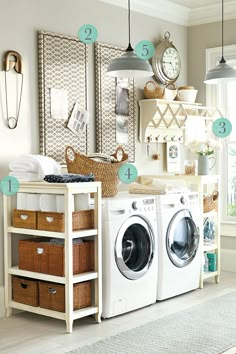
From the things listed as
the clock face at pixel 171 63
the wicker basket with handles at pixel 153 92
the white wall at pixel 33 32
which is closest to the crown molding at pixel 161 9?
the white wall at pixel 33 32

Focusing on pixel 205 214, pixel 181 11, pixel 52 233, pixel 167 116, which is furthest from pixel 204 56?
pixel 52 233

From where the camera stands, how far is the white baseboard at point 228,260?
19.4ft

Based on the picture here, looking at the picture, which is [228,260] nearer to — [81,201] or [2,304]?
[81,201]

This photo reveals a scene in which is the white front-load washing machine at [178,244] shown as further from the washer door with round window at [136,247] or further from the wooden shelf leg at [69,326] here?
the wooden shelf leg at [69,326]

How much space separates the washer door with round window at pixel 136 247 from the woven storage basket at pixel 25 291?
25.6 inches

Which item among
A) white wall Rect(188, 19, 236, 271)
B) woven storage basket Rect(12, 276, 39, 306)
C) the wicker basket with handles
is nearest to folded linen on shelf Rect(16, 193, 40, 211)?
woven storage basket Rect(12, 276, 39, 306)

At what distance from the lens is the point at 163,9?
5.79 metres

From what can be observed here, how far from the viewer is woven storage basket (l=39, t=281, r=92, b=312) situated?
13.4 feet

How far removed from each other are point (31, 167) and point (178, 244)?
57.6 inches

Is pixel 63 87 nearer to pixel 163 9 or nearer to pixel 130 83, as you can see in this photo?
pixel 130 83

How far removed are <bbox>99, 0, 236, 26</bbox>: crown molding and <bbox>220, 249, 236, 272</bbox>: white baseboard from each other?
232 cm

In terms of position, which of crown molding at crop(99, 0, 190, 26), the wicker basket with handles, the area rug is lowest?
the area rug

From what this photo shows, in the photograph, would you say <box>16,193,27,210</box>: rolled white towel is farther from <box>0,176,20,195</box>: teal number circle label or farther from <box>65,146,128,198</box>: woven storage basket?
<box>65,146,128,198</box>: woven storage basket

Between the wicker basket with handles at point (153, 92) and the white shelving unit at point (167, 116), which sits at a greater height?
the wicker basket with handles at point (153, 92)
